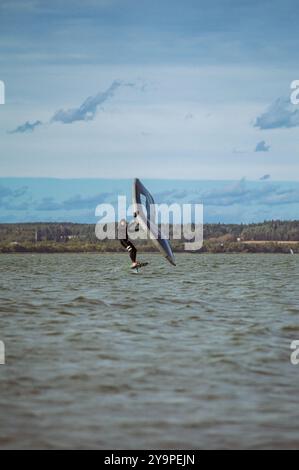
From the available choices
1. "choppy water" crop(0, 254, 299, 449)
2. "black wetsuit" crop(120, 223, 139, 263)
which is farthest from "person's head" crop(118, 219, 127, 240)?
"choppy water" crop(0, 254, 299, 449)

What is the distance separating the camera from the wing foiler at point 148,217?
28.5m

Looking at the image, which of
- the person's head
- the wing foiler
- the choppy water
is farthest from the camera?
the person's head

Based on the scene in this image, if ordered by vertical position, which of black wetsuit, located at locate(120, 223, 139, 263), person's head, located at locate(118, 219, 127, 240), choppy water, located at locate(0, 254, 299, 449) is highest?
person's head, located at locate(118, 219, 127, 240)

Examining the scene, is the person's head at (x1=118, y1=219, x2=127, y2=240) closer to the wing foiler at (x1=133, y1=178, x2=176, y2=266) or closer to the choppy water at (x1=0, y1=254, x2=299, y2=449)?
the wing foiler at (x1=133, y1=178, x2=176, y2=266)

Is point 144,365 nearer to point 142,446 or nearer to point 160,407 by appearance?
point 160,407

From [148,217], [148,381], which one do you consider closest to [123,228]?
[148,217]

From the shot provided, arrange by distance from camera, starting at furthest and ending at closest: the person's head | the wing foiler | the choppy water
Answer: the person's head → the wing foiler → the choppy water

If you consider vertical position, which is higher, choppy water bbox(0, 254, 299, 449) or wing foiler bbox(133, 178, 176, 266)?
wing foiler bbox(133, 178, 176, 266)

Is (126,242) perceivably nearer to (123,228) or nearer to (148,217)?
(148,217)

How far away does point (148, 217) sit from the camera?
3089 cm

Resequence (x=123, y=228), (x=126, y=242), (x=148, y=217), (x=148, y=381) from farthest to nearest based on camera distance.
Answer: (x=148, y=217) < (x=126, y=242) < (x=123, y=228) < (x=148, y=381)

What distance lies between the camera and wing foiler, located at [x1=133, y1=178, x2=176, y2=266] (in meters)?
28.5

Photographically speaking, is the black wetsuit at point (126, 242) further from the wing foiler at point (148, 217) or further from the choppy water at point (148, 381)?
the choppy water at point (148, 381)
